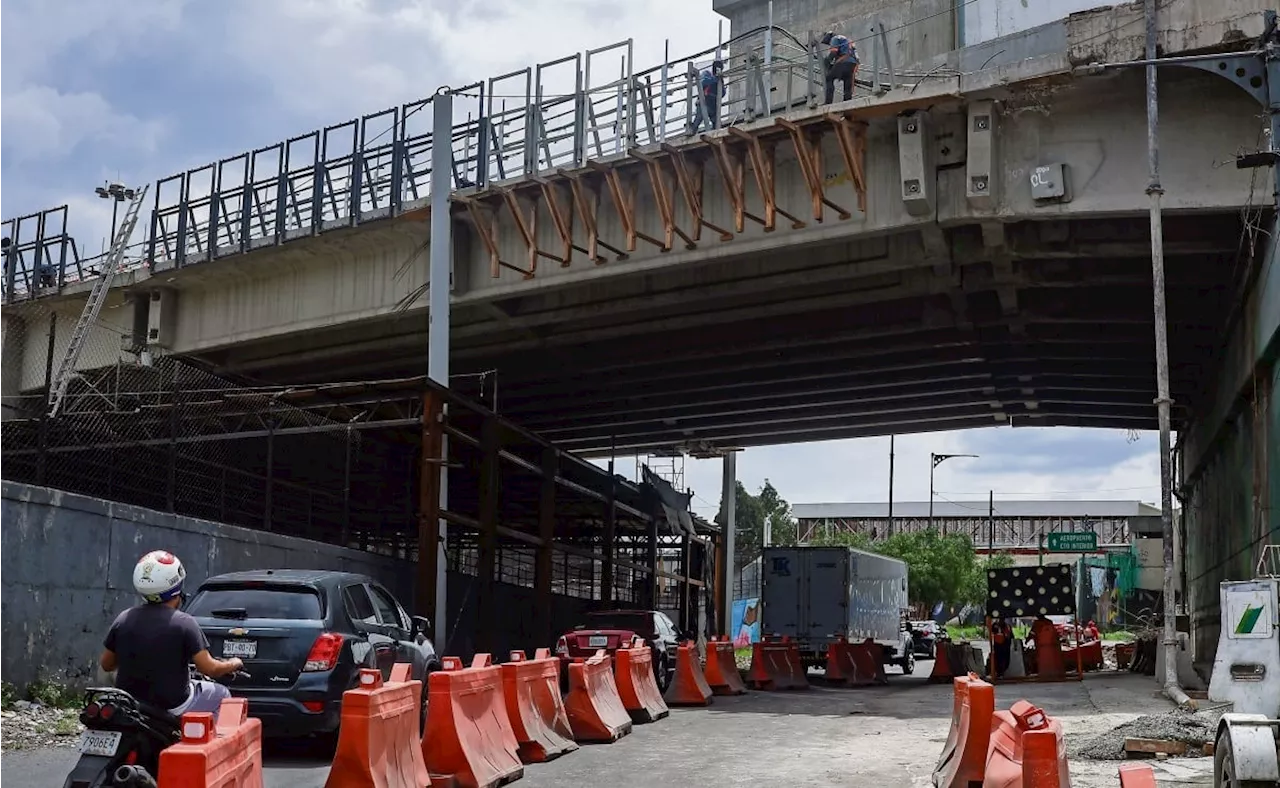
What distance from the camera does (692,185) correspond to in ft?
78.7

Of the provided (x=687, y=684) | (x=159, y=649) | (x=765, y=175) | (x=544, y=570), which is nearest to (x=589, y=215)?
(x=765, y=175)

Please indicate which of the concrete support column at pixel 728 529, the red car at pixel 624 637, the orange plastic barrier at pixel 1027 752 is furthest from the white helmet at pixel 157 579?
the concrete support column at pixel 728 529

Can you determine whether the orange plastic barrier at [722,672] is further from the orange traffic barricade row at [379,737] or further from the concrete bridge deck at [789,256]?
the orange traffic barricade row at [379,737]

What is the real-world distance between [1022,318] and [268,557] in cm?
1558

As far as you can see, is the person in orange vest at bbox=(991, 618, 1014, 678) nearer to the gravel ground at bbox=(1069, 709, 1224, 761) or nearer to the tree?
the gravel ground at bbox=(1069, 709, 1224, 761)

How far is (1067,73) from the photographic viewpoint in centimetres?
2045

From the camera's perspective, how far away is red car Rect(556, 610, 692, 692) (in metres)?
21.3

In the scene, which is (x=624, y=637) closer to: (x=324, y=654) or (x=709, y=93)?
(x=709, y=93)

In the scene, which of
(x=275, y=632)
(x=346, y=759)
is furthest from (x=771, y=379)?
(x=346, y=759)

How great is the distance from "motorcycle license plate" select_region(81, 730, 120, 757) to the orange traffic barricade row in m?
2.24

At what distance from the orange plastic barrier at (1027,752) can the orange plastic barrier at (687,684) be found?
12384 mm

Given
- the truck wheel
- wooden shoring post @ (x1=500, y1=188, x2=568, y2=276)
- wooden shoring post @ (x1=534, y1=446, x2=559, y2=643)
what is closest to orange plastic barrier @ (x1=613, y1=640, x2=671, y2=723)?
wooden shoring post @ (x1=500, y1=188, x2=568, y2=276)

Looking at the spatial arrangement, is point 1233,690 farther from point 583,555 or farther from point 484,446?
point 583,555

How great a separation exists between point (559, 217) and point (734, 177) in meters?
3.76
